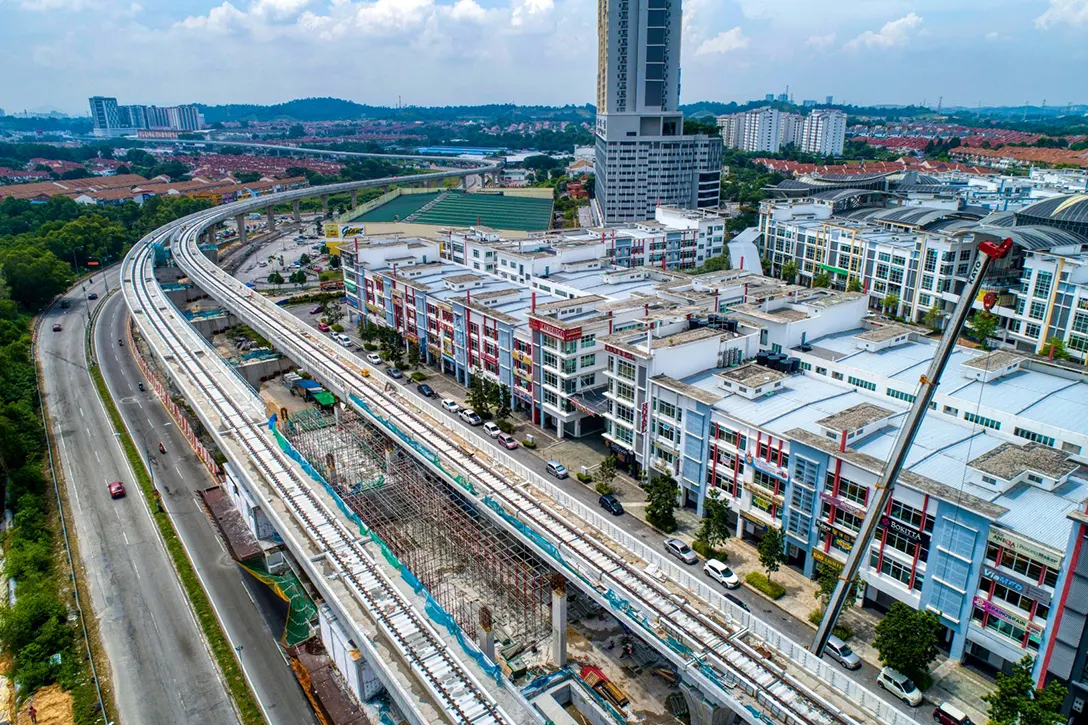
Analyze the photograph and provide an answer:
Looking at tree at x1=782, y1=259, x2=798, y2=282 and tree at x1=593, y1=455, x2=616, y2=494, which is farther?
tree at x1=782, y1=259, x2=798, y2=282

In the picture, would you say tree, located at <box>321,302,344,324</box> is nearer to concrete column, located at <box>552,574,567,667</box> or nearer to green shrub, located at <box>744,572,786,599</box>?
concrete column, located at <box>552,574,567,667</box>

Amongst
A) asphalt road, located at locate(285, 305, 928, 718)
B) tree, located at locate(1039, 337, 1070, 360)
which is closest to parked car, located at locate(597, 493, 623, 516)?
asphalt road, located at locate(285, 305, 928, 718)

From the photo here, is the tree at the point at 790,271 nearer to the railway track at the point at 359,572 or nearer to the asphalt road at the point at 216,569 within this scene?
the railway track at the point at 359,572

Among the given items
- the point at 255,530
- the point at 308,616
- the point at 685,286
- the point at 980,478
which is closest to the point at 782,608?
the point at 980,478

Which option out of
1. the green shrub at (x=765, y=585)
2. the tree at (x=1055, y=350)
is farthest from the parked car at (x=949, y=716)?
the tree at (x=1055, y=350)

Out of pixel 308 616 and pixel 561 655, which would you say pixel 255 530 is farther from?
pixel 561 655

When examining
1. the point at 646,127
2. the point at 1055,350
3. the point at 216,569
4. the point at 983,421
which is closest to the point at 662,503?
the point at 983,421
